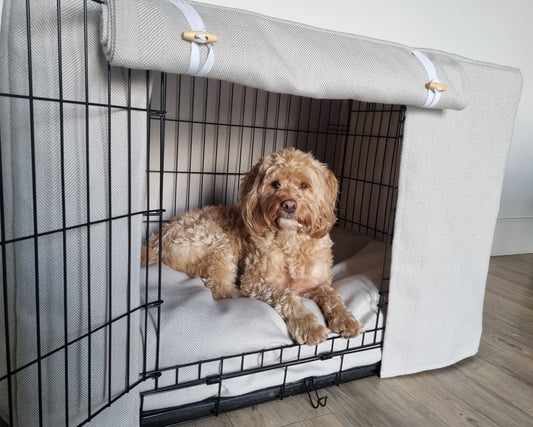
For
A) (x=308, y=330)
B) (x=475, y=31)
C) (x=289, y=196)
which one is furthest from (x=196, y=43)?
(x=475, y=31)

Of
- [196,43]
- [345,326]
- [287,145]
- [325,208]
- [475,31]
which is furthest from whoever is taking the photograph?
[475,31]

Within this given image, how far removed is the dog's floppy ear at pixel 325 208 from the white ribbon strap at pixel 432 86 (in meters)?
0.66

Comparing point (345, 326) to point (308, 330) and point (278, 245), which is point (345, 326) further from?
point (278, 245)

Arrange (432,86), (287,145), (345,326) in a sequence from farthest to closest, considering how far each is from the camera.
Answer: (287,145), (345,326), (432,86)

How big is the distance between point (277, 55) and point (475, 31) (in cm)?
369

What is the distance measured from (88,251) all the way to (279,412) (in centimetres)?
114

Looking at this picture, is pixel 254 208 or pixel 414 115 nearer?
pixel 414 115

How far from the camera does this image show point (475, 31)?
436 cm

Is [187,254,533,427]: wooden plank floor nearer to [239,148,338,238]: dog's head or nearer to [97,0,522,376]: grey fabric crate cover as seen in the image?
[97,0,522,376]: grey fabric crate cover

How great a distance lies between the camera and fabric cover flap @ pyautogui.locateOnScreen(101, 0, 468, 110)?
1.26 m

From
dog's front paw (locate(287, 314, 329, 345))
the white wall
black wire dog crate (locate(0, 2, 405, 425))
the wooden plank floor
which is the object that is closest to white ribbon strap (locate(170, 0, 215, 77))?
black wire dog crate (locate(0, 2, 405, 425))

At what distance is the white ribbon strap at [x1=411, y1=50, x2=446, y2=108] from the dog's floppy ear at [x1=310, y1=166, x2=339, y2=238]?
2.17 feet

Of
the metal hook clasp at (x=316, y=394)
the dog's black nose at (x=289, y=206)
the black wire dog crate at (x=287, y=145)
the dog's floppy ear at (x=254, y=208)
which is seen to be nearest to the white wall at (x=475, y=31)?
the black wire dog crate at (x=287, y=145)

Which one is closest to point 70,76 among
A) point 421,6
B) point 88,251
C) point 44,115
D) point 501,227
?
point 44,115
